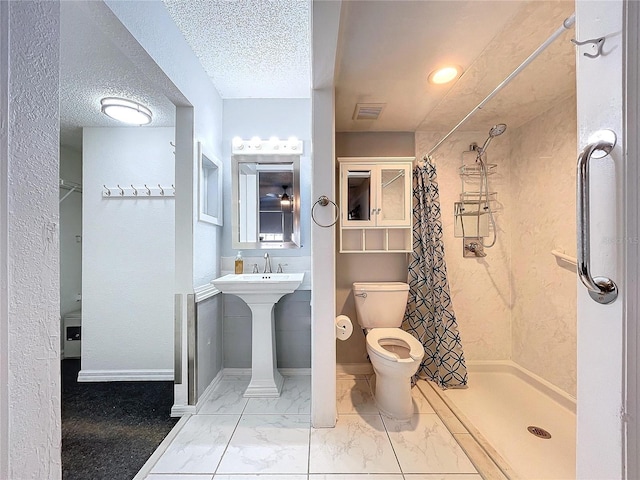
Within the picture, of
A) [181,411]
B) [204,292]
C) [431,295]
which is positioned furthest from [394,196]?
[181,411]

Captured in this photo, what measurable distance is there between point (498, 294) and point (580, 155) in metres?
2.29

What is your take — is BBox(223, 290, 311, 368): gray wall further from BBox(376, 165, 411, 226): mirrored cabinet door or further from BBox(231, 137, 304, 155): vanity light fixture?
BBox(231, 137, 304, 155): vanity light fixture

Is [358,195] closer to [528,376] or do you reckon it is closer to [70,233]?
[528,376]

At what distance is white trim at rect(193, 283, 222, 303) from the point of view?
2017mm

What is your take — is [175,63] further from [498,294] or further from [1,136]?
[498,294]

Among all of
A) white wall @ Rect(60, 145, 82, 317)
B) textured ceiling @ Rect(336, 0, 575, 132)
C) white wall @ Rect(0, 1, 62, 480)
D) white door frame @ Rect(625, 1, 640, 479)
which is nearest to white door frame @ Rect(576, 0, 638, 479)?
white door frame @ Rect(625, 1, 640, 479)

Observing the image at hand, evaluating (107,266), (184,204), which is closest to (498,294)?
(184,204)

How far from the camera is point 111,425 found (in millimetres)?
1835

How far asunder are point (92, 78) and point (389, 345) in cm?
286

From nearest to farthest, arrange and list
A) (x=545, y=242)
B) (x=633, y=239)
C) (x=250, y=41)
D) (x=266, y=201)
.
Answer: (x=633, y=239) → (x=250, y=41) → (x=545, y=242) → (x=266, y=201)

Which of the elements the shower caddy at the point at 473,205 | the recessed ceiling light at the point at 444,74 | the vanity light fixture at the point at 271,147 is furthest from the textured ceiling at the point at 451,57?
the vanity light fixture at the point at 271,147

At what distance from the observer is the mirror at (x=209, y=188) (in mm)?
2104

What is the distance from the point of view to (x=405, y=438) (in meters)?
1.67

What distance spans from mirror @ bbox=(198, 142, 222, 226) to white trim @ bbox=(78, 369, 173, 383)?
4.72 feet
